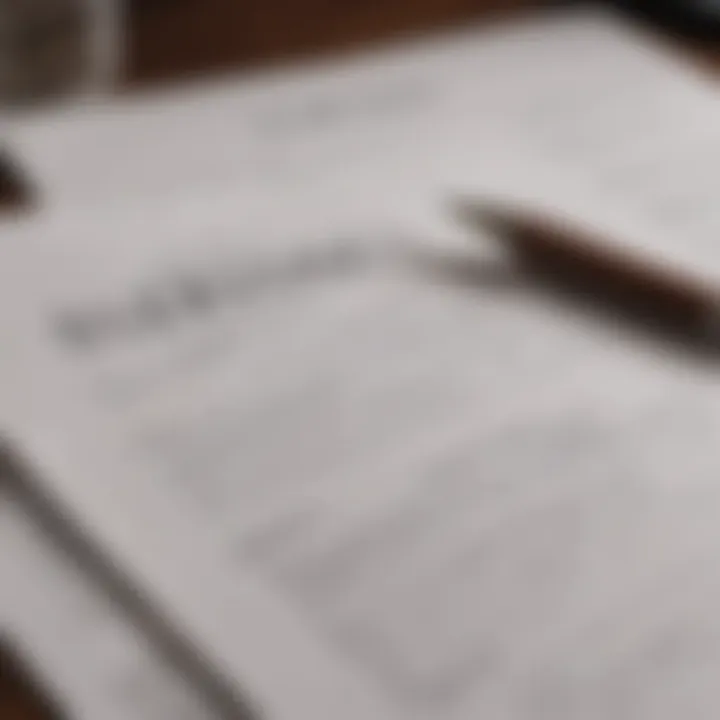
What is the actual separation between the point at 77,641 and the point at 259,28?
0.38m

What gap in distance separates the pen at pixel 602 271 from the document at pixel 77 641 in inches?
7.9

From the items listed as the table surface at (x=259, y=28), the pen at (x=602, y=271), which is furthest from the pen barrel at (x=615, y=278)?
the table surface at (x=259, y=28)

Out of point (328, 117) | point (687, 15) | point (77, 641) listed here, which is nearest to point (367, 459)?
point (77, 641)

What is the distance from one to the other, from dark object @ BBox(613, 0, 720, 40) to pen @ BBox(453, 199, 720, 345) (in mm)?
223

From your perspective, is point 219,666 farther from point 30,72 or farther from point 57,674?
point 30,72

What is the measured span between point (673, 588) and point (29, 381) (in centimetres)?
18

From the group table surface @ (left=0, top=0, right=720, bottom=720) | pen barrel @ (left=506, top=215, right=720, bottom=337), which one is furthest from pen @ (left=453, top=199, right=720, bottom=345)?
table surface @ (left=0, top=0, right=720, bottom=720)

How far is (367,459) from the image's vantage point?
396mm

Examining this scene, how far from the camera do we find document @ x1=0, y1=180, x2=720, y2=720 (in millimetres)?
336

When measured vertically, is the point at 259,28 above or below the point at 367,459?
above

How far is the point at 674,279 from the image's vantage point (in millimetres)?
472

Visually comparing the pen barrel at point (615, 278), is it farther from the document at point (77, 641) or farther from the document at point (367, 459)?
the document at point (77, 641)

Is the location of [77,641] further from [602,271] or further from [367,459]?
[602,271]

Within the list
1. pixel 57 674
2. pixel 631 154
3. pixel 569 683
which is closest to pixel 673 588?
pixel 569 683
